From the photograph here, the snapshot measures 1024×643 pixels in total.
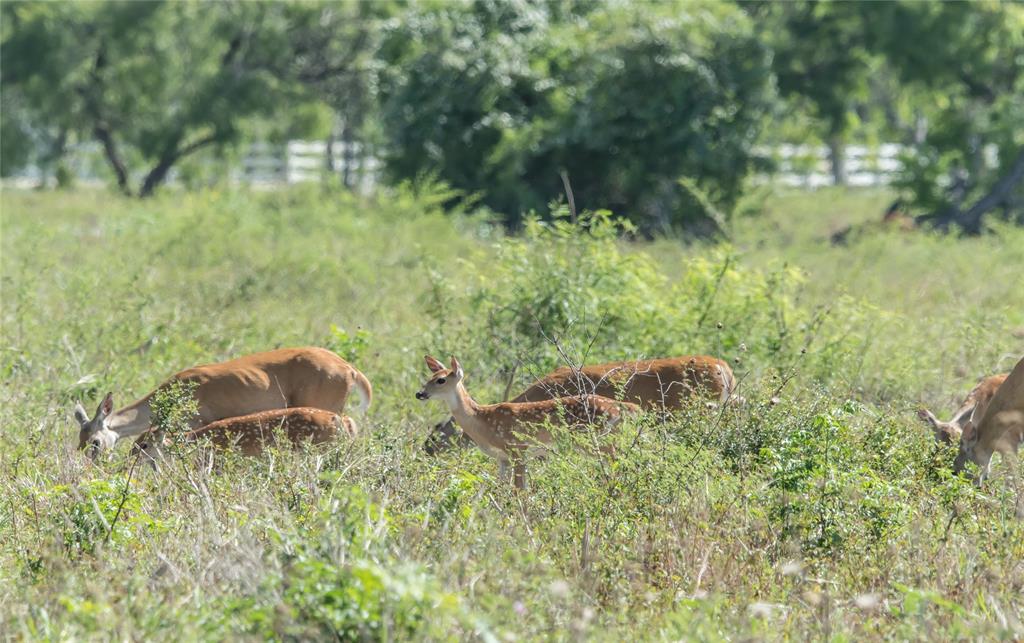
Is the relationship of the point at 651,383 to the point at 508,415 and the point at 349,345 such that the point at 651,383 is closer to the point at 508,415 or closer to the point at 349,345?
the point at 508,415

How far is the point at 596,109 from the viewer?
22.7 meters

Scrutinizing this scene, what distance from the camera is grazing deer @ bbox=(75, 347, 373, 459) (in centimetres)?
923

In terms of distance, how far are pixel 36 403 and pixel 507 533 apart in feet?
13.2

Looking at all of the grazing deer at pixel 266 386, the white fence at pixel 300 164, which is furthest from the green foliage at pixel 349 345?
the white fence at pixel 300 164

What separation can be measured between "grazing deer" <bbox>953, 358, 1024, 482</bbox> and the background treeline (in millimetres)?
12233

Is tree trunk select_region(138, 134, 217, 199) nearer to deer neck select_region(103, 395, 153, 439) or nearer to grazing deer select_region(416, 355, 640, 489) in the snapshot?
deer neck select_region(103, 395, 153, 439)

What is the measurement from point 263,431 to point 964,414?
13.0ft

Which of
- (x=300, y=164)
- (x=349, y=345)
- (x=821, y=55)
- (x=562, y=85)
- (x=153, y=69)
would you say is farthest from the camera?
(x=300, y=164)

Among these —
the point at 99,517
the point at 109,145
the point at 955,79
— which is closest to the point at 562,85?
the point at 955,79

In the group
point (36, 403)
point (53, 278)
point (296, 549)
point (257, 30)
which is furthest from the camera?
point (257, 30)

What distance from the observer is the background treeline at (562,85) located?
74.3 ft

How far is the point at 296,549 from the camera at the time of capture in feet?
18.2

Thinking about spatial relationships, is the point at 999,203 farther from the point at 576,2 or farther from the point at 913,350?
the point at 913,350

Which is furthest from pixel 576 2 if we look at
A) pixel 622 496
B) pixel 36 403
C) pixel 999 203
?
pixel 622 496
